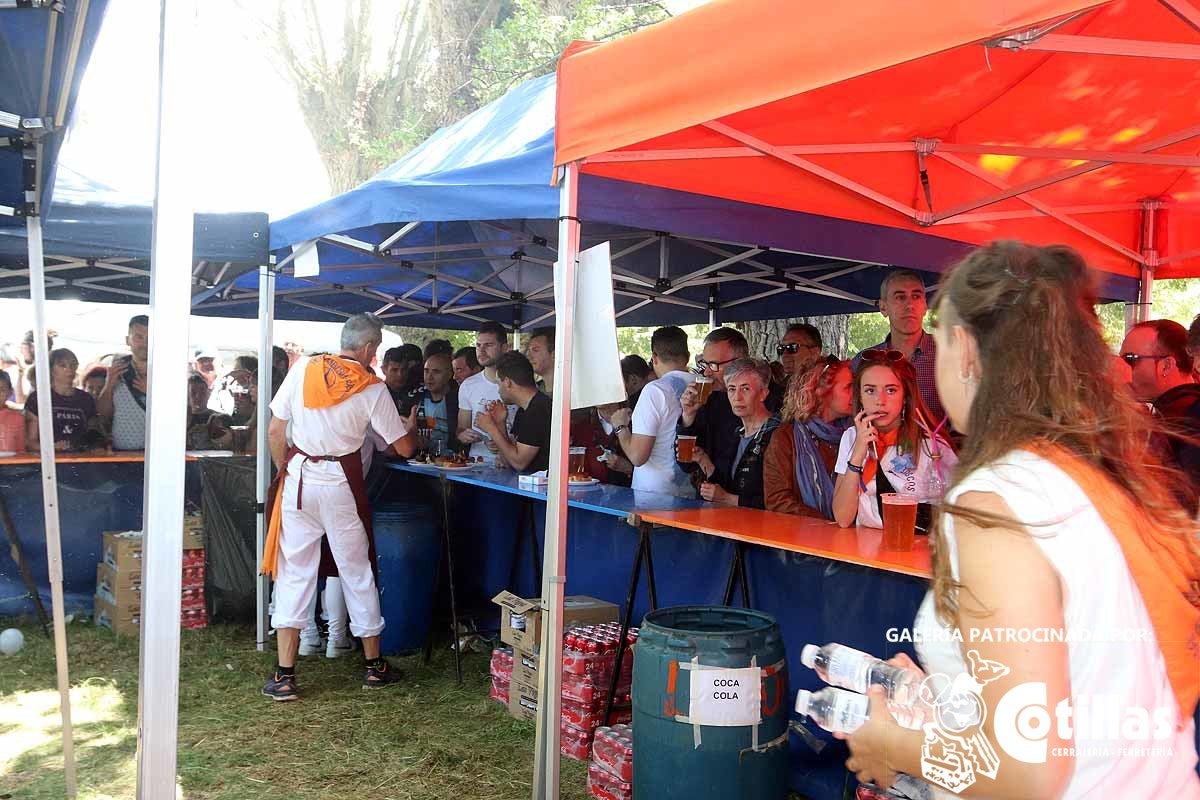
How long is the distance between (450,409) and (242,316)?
170 inches

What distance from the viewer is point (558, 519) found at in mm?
3287

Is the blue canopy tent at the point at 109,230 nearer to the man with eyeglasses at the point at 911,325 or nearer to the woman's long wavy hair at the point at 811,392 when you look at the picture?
the woman's long wavy hair at the point at 811,392

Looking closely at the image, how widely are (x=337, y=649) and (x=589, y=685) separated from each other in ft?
7.40

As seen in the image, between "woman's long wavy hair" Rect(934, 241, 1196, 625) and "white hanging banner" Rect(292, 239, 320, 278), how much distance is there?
4.85m

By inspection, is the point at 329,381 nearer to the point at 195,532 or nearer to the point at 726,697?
the point at 195,532

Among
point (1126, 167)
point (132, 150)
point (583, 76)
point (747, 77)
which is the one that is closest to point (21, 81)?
point (583, 76)

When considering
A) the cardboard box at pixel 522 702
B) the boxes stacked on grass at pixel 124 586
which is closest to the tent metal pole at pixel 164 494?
the cardboard box at pixel 522 702

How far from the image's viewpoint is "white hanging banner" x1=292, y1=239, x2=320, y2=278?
558 cm

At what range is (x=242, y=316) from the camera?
1059 cm

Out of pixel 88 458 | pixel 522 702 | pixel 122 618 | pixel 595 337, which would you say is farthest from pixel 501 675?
pixel 88 458

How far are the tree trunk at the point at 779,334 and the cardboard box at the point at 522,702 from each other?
213 inches

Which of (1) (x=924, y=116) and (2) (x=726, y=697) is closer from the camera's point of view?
(2) (x=726, y=697)

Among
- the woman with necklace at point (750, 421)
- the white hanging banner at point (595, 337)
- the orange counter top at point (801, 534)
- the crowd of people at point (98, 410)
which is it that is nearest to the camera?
the orange counter top at point (801, 534)

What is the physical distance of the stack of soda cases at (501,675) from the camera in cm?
484
